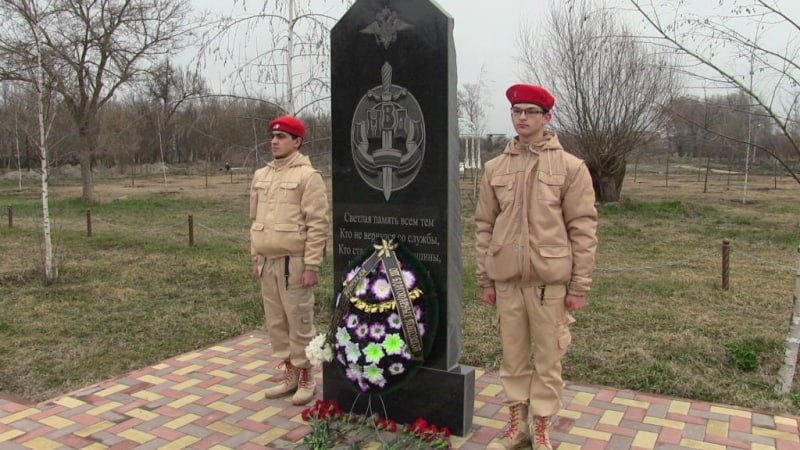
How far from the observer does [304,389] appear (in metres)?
4.09

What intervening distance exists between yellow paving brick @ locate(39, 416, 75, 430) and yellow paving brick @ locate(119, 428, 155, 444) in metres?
0.40

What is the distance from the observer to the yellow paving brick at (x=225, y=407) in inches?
156

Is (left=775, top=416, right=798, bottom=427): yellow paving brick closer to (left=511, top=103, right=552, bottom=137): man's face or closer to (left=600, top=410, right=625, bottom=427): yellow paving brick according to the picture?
(left=600, top=410, right=625, bottom=427): yellow paving brick

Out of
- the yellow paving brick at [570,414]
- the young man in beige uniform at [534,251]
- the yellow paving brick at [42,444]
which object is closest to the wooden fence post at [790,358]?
the yellow paving brick at [570,414]

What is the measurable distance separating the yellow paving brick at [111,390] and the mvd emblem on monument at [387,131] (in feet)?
7.54

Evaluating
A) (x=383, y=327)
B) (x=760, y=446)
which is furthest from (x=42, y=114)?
(x=760, y=446)

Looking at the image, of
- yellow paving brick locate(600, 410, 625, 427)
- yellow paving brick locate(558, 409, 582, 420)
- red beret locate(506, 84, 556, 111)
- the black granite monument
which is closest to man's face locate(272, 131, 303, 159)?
the black granite monument

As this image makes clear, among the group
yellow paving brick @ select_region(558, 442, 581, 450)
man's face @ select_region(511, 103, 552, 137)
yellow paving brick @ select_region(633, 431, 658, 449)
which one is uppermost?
man's face @ select_region(511, 103, 552, 137)

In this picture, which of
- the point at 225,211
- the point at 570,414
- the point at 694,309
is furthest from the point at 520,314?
the point at 225,211

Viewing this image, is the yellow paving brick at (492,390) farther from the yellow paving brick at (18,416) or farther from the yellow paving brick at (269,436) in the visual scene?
the yellow paving brick at (18,416)

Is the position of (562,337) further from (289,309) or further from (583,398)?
(289,309)

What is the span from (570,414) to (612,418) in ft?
0.80

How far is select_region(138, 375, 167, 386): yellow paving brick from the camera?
14.6 feet

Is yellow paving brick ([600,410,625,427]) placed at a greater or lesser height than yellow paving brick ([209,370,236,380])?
greater
